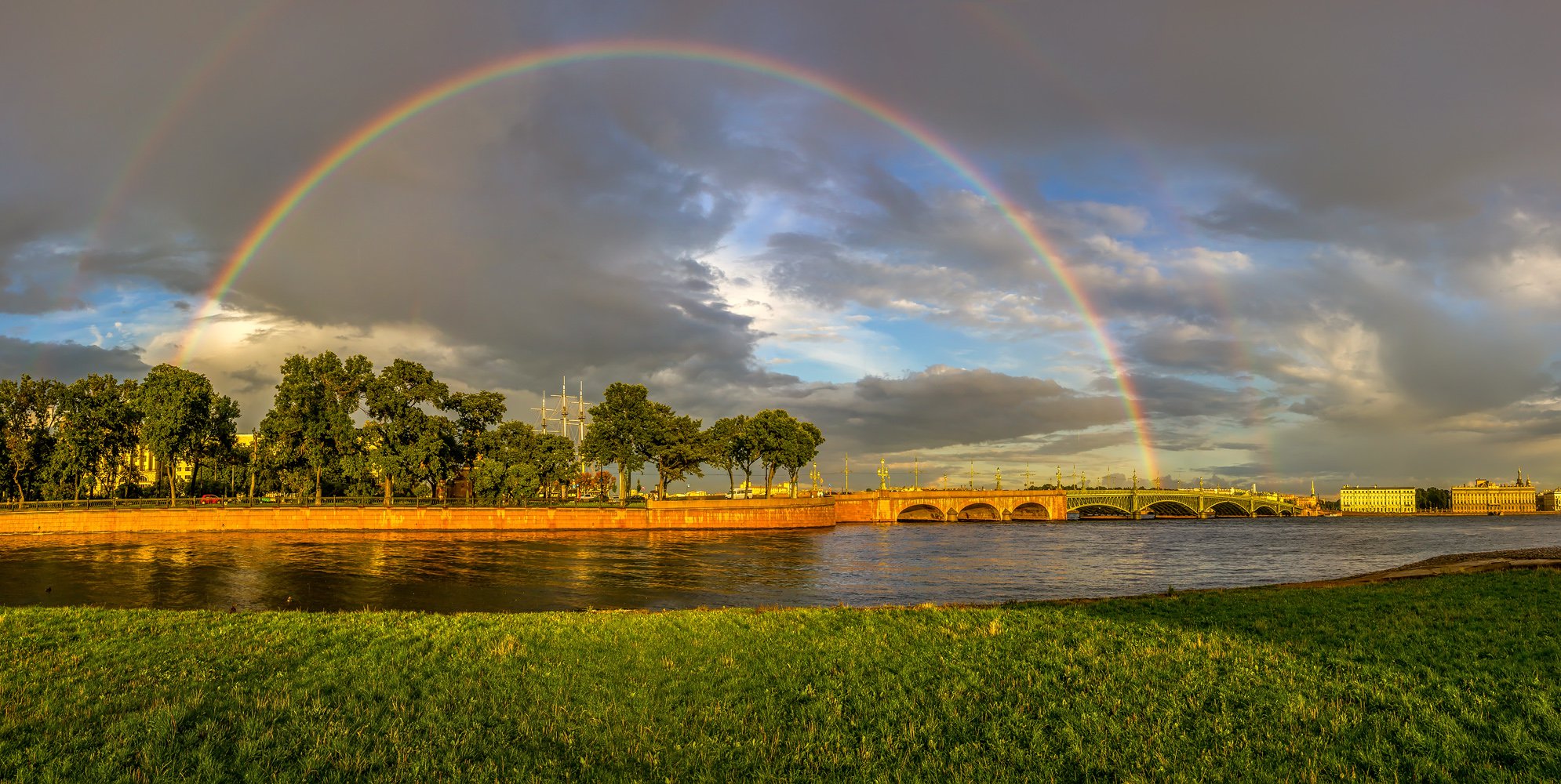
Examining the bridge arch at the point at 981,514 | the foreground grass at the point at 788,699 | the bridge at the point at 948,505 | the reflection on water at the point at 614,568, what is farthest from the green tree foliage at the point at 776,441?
the foreground grass at the point at 788,699

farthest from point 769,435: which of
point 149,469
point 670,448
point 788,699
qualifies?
point 149,469

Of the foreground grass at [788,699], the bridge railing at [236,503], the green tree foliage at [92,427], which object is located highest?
the green tree foliage at [92,427]

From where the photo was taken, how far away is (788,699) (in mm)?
10695

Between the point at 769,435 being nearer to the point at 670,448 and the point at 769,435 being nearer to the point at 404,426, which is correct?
the point at 670,448

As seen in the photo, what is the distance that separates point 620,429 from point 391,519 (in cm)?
3546

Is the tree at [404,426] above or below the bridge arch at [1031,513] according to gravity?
above

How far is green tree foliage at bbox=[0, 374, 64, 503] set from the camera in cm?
9094

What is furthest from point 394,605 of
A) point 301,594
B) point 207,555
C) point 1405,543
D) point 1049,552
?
point 1405,543

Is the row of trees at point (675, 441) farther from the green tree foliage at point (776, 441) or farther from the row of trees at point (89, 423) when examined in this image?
the row of trees at point (89, 423)

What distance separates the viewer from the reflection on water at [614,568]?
3516 cm

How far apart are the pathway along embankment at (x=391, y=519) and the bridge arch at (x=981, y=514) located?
85328 millimetres

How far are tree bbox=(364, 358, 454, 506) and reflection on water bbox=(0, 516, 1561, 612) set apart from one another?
11.2 metres

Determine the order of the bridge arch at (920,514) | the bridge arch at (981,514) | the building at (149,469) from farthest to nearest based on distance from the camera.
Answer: the bridge arch at (981,514), the bridge arch at (920,514), the building at (149,469)

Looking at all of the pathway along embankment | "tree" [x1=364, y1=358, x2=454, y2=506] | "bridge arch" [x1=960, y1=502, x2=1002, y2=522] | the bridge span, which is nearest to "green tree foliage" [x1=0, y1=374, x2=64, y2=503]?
the pathway along embankment
